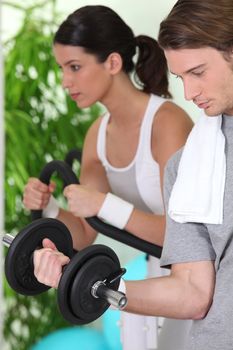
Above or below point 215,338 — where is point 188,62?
above

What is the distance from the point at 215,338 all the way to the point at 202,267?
5.9 inches

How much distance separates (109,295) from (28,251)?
272 mm

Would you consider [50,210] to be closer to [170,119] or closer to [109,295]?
[170,119]

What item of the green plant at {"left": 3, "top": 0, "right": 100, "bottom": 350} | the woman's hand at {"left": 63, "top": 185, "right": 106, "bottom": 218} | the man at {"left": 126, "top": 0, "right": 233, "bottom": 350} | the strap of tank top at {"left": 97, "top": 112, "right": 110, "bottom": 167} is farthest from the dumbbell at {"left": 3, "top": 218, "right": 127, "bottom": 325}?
the green plant at {"left": 3, "top": 0, "right": 100, "bottom": 350}

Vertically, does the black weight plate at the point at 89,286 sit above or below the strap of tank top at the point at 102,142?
above

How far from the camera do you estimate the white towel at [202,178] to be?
60.5 inches

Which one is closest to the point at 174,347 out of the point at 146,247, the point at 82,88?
the point at 146,247

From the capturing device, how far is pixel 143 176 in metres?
2.06

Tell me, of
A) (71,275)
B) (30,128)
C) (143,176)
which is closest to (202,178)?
(71,275)

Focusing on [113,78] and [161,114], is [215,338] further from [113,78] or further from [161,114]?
[113,78]

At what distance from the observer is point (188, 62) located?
1.47 m

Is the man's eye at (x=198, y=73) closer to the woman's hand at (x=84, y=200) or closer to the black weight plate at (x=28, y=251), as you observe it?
the black weight plate at (x=28, y=251)

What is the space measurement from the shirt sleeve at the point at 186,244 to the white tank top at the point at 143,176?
1.45ft

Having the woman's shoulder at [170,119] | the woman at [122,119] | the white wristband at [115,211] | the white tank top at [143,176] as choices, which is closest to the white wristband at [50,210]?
the woman at [122,119]
